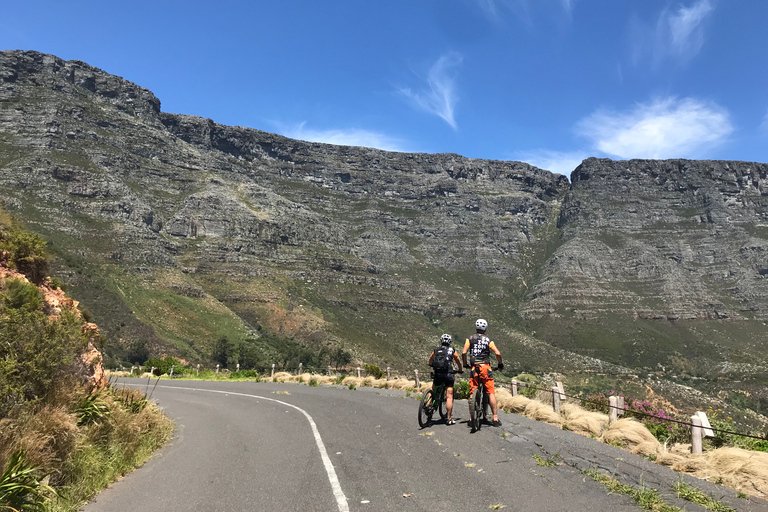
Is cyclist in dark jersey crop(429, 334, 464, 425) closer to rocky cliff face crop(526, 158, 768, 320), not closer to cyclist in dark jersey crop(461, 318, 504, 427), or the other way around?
cyclist in dark jersey crop(461, 318, 504, 427)

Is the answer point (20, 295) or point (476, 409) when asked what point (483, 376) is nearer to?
point (476, 409)

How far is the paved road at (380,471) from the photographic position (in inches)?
220

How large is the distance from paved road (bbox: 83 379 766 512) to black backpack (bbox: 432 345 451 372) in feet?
4.45

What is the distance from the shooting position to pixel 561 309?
128 m

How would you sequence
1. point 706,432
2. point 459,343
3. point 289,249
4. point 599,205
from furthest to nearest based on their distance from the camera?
point 599,205, point 289,249, point 459,343, point 706,432

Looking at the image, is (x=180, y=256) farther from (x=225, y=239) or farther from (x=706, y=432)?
(x=706, y=432)

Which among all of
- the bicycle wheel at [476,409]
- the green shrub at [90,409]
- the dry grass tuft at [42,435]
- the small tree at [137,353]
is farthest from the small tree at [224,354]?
the dry grass tuft at [42,435]

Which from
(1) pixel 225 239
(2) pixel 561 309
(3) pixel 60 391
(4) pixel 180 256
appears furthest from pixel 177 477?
(2) pixel 561 309

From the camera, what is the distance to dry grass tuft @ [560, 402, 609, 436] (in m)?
9.91

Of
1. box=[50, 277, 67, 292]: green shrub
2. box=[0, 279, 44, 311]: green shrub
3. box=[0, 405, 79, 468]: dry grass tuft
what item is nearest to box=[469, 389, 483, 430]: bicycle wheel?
box=[0, 405, 79, 468]: dry grass tuft

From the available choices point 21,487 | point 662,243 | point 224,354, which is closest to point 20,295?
point 21,487

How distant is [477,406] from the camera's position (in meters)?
9.50

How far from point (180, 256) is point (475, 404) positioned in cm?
10124

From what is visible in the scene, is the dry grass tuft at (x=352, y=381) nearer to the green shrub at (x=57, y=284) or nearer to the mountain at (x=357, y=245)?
the green shrub at (x=57, y=284)
